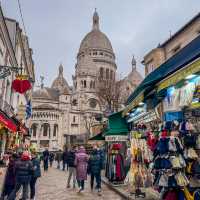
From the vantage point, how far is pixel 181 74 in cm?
491

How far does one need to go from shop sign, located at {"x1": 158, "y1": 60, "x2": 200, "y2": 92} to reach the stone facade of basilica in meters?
42.4

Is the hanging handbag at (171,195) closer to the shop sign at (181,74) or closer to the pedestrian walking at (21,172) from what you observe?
the shop sign at (181,74)

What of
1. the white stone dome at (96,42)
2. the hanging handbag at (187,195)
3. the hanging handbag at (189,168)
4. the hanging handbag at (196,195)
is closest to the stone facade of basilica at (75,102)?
the white stone dome at (96,42)

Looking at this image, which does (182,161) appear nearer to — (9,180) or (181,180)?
(181,180)

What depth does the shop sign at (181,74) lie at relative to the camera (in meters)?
4.46

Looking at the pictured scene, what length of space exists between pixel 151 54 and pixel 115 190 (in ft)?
34.2

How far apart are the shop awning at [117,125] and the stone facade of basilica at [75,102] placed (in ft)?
126

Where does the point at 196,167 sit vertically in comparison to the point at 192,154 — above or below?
below

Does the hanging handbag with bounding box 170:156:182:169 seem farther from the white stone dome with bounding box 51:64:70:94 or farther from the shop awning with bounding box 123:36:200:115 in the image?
the white stone dome with bounding box 51:64:70:94

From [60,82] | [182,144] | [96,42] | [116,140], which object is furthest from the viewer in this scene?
[60,82]

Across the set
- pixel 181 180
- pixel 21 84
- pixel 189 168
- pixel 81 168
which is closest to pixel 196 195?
pixel 181 180

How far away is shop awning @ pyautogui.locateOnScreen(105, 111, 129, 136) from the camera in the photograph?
9.27 m

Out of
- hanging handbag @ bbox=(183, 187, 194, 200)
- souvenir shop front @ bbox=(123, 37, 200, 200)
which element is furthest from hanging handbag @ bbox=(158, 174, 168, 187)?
hanging handbag @ bbox=(183, 187, 194, 200)

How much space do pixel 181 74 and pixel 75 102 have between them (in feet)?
209
